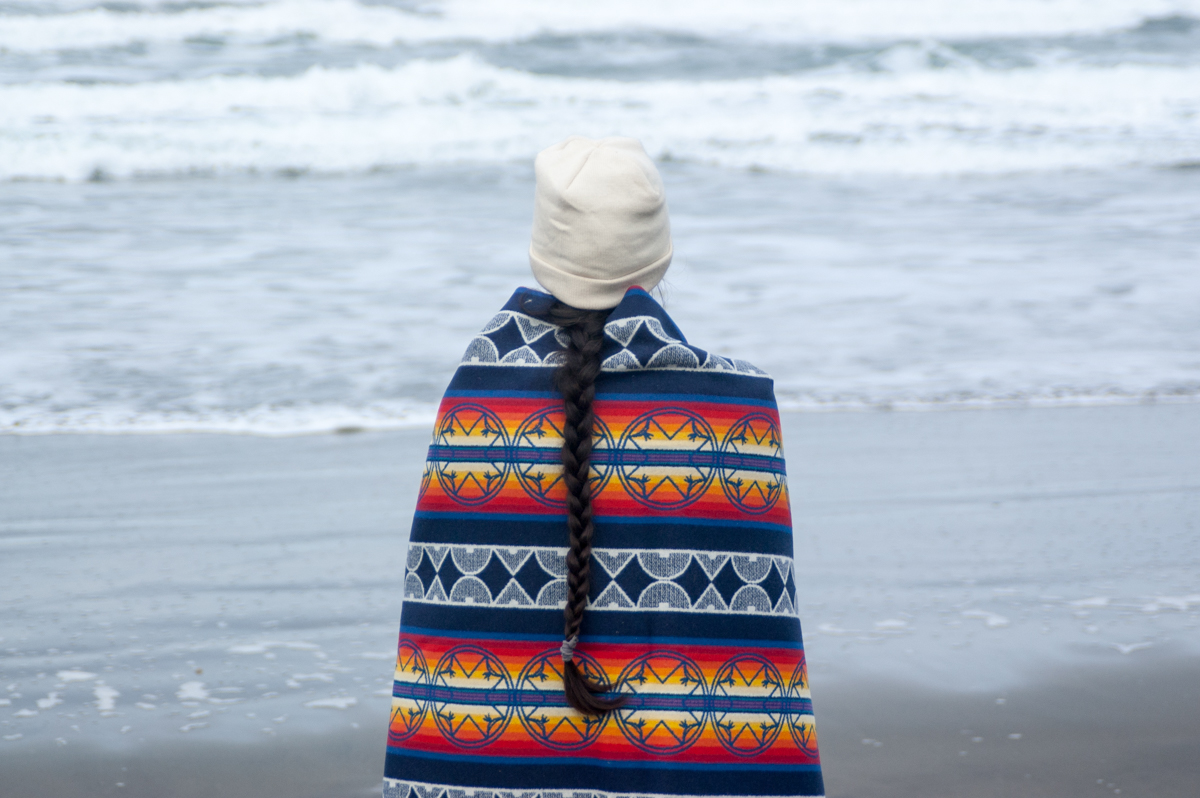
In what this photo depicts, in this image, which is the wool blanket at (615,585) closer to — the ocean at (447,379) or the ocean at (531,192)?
the ocean at (531,192)

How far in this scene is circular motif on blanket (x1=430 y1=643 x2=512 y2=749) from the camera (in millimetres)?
1511

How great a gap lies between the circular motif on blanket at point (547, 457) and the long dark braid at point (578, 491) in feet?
0.06

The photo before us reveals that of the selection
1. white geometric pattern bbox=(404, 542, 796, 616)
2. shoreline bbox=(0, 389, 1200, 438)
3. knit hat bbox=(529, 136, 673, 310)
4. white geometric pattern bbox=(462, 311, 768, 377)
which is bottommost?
white geometric pattern bbox=(404, 542, 796, 616)

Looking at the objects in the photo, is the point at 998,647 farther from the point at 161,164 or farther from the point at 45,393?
the point at 161,164

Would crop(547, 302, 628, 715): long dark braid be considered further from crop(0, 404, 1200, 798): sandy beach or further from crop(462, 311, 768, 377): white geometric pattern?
crop(0, 404, 1200, 798): sandy beach

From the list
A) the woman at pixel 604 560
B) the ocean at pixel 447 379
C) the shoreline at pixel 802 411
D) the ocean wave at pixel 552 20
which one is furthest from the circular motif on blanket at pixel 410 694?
the ocean wave at pixel 552 20

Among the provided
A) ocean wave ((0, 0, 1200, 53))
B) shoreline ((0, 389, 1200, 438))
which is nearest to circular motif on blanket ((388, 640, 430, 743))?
shoreline ((0, 389, 1200, 438))

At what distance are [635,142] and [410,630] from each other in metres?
0.71

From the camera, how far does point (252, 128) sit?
1620 centimetres

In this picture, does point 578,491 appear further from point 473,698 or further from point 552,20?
point 552,20

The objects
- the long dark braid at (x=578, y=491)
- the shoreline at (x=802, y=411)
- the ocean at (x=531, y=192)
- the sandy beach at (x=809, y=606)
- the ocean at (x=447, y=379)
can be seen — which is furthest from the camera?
the ocean at (x=531, y=192)

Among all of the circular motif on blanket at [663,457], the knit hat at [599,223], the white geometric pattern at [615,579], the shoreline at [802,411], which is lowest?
the white geometric pattern at [615,579]

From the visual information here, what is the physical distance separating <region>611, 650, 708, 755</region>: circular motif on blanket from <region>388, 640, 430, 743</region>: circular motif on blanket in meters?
0.26

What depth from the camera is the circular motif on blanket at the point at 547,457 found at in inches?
58.1
